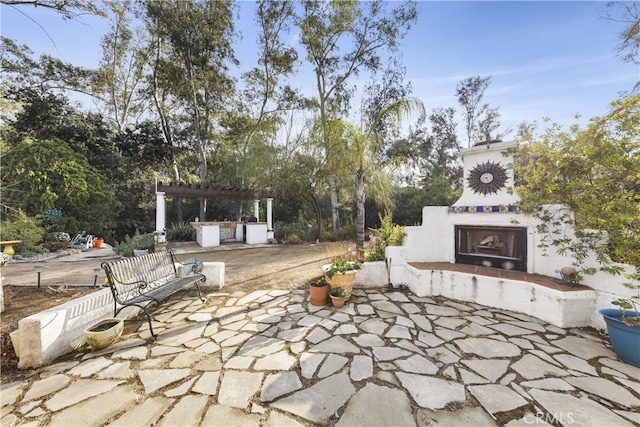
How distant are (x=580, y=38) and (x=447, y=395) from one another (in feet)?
20.0

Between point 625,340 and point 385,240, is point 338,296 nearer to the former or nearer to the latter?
point 385,240

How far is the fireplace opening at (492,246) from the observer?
4.17 m

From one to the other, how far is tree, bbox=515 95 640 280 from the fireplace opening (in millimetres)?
582

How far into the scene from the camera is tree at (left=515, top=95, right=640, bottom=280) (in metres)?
2.65

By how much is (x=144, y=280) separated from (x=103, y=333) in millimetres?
1047

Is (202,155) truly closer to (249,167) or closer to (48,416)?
(249,167)

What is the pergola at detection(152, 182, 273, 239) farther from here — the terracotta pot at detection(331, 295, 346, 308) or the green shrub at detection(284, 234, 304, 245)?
the terracotta pot at detection(331, 295, 346, 308)

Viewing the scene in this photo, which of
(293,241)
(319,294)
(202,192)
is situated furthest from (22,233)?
(319,294)

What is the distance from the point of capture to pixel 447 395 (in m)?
1.91

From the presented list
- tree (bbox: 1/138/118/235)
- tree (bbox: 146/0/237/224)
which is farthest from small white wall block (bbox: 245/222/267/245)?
tree (bbox: 1/138/118/235)

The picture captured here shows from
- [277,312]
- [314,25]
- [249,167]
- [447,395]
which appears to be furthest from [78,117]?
[447,395]

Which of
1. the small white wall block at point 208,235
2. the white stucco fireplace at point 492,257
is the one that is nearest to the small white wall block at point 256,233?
the small white wall block at point 208,235

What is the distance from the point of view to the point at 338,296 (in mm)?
3646

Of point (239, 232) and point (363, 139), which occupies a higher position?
point (363, 139)
